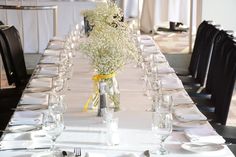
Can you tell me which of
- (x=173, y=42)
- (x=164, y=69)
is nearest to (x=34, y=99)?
(x=164, y=69)

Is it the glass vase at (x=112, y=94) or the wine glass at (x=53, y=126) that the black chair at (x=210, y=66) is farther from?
the wine glass at (x=53, y=126)

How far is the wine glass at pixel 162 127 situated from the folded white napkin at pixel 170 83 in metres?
1.01

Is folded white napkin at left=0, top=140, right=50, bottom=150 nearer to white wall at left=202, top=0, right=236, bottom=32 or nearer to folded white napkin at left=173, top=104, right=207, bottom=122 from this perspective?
folded white napkin at left=173, top=104, right=207, bottom=122

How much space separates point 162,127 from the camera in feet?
6.16

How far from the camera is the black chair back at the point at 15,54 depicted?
3794 mm

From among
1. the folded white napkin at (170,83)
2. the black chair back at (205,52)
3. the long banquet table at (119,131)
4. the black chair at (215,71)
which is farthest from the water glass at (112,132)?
the black chair back at (205,52)

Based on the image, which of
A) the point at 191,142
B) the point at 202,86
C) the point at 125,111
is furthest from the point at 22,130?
the point at 202,86

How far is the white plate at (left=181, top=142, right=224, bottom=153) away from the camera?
190 cm

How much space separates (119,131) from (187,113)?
1.47 ft

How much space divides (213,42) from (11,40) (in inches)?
63.1

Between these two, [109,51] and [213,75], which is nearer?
[109,51]

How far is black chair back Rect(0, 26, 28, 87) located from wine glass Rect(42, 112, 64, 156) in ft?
6.25

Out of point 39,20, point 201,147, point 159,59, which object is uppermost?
point 39,20

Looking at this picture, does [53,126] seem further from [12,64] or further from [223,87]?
[12,64]
